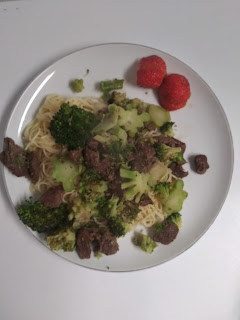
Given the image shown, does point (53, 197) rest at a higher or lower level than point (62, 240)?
higher

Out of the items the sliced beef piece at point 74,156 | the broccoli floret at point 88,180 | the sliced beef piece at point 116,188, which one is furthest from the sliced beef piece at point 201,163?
the sliced beef piece at point 74,156

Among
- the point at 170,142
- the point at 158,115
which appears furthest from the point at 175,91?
the point at 170,142

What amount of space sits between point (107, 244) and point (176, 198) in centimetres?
63

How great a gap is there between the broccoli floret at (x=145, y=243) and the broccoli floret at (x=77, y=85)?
4.09 ft

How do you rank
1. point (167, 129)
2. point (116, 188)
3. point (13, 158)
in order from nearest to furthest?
point (13, 158) → point (116, 188) → point (167, 129)

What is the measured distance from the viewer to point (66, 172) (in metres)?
2.41

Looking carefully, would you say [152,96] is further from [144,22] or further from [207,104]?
[144,22]

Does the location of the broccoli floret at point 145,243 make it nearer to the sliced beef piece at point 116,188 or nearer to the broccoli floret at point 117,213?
the broccoli floret at point 117,213

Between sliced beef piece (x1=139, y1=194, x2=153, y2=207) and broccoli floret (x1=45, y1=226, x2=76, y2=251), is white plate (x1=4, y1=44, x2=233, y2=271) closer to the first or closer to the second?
broccoli floret (x1=45, y1=226, x2=76, y2=251)

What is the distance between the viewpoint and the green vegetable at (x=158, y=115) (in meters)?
2.55

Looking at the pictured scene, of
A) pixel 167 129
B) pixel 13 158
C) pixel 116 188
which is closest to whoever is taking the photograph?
pixel 13 158

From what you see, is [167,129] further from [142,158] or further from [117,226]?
[117,226]

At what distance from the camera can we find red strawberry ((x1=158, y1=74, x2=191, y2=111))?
2449 mm

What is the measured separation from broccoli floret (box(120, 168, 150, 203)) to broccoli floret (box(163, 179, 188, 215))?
0.72 feet
